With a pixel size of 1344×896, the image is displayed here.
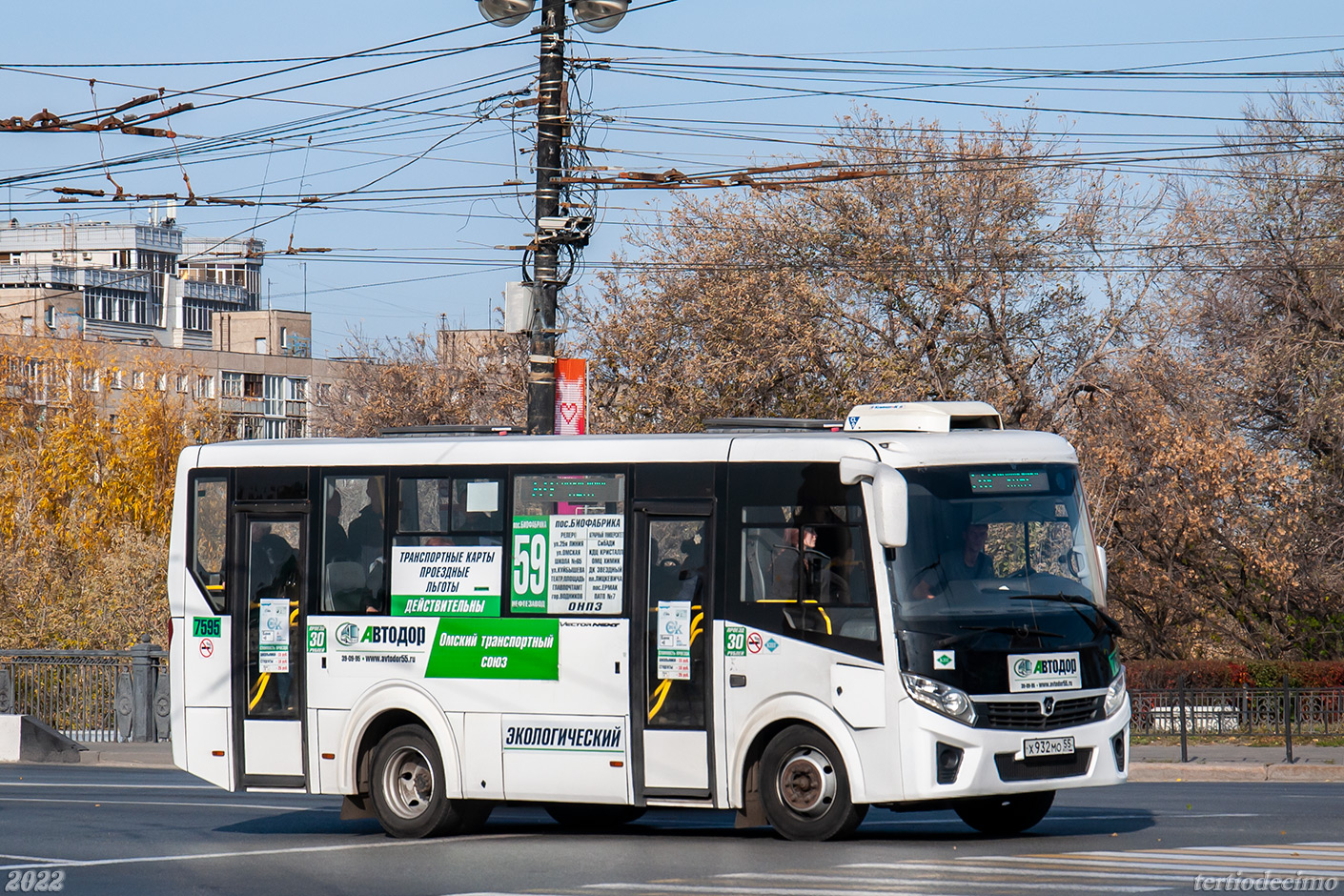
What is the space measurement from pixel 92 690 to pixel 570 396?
1078 cm

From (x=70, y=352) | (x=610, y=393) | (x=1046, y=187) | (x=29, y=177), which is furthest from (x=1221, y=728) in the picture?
(x=70, y=352)

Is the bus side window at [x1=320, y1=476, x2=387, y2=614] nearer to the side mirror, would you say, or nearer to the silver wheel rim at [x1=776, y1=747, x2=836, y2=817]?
the silver wheel rim at [x1=776, y1=747, x2=836, y2=817]

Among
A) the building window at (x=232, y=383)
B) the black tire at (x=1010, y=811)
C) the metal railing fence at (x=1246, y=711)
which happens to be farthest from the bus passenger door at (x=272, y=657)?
the building window at (x=232, y=383)

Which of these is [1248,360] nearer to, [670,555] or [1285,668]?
[1285,668]

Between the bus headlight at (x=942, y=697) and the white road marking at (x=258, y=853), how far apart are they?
351cm

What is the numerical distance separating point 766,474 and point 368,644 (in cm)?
343

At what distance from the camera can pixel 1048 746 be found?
36.8 feet

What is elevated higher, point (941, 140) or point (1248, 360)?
point (941, 140)

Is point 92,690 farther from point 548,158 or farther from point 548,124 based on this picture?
point 548,124

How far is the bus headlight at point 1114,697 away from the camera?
457 inches

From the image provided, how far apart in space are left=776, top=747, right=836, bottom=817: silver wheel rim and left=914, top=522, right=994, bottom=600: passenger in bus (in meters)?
1.33

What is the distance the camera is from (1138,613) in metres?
32.3

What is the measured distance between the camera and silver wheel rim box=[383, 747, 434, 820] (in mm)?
12828

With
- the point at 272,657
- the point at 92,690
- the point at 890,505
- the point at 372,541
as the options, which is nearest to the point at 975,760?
the point at 890,505
